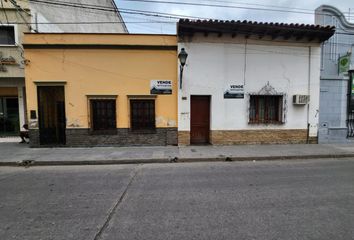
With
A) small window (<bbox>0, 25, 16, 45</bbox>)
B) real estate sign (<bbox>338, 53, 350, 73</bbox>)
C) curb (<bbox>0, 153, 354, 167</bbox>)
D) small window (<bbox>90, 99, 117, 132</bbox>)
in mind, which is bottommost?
curb (<bbox>0, 153, 354, 167</bbox>)

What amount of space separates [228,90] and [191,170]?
4944 mm

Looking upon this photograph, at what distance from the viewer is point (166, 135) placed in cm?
1005

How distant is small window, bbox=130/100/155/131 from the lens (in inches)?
395

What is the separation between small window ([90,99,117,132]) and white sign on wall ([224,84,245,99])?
5.30 meters

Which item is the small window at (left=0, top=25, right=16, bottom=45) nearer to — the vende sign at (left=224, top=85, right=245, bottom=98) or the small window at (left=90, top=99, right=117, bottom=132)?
the small window at (left=90, top=99, right=117, bottom=132)

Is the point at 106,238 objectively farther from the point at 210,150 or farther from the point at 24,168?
A: the point at 210,150

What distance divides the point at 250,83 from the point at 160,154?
549 centimetres

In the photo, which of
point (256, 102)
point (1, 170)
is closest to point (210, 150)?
point (256, 102)

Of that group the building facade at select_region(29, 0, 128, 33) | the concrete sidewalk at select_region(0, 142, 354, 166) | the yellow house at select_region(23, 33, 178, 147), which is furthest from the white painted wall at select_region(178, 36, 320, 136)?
the building facade at select_region(29, 0, 128, 33)

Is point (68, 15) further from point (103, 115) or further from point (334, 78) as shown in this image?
point (334, 78)

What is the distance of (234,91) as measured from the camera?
10141mm

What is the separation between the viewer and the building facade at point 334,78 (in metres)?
10.5

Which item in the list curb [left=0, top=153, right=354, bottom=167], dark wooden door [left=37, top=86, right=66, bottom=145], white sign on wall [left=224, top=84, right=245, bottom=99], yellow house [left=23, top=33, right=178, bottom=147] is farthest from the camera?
white sign on wall [left=224, top=84, right=245, bottom=99]

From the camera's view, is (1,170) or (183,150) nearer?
(1,170)
